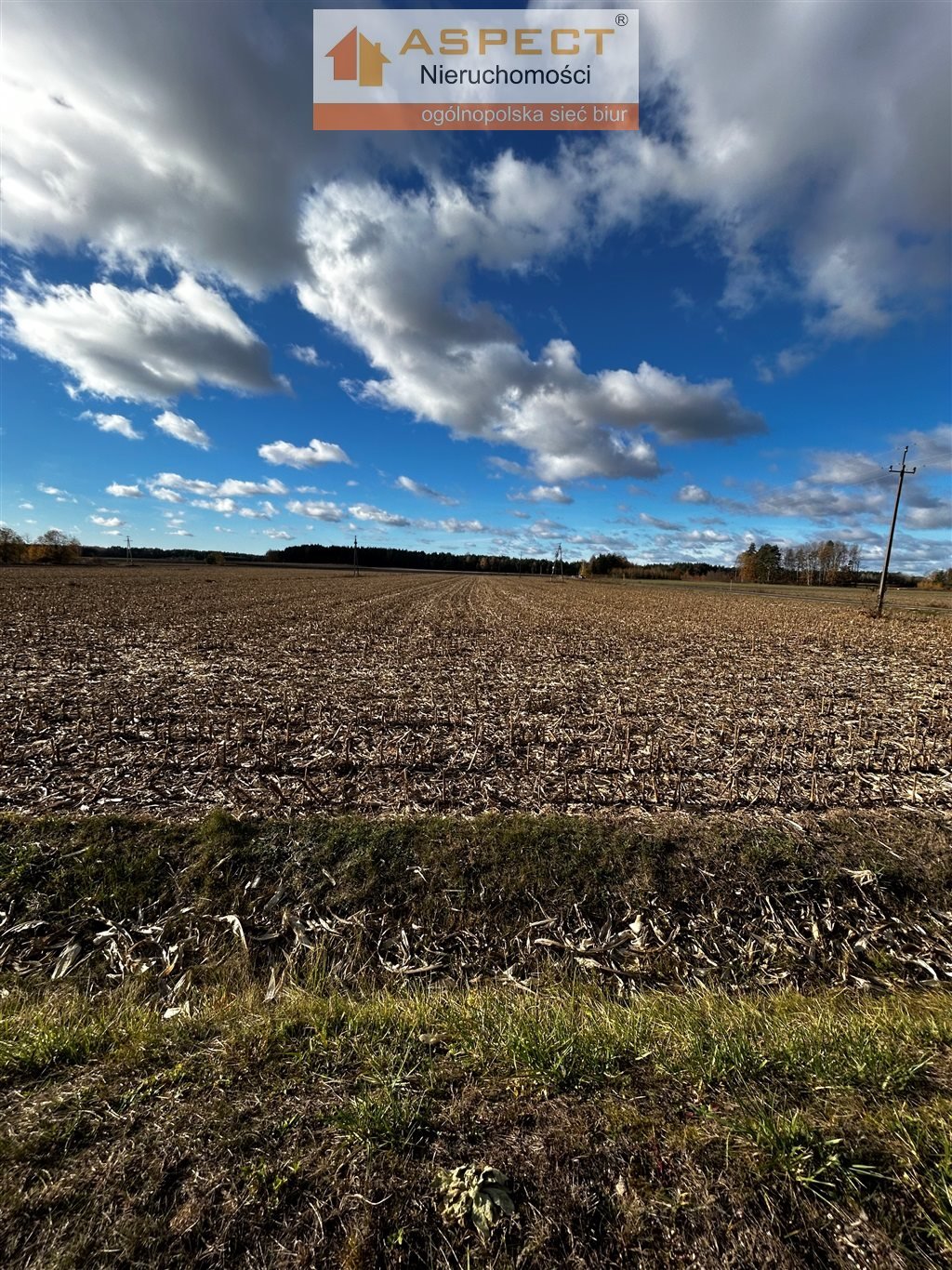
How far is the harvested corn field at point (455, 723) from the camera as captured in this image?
8391 millimetres

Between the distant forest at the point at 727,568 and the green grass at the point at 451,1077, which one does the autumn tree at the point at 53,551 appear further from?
the green grass at the point at 451,1077

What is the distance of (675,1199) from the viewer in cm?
277

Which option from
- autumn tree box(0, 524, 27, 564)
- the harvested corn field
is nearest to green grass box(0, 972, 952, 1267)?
the harvested corn field

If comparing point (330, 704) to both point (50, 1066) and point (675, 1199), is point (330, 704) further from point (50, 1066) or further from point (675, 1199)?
point (675, 1199)

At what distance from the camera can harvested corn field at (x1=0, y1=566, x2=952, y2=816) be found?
8391 millimetres

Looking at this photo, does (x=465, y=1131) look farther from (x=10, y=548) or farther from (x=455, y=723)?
(x=10, y=548)

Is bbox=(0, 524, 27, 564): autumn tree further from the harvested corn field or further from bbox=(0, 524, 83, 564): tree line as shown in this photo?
the harvested corn field

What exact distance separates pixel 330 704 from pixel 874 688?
17.0m

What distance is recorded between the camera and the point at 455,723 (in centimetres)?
1190

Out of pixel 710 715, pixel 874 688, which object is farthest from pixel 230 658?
pixel 874 688

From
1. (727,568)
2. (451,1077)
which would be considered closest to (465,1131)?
(451,1077)

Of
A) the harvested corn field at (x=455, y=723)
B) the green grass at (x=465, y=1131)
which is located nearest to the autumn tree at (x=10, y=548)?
the harvested corn field at (x=455, y=723)

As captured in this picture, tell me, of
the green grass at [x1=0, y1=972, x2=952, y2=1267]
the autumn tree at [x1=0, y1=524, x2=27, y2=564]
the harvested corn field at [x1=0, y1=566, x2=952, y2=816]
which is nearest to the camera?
the green grass at [x1=0, y1=972, x2=952, y2=1267]

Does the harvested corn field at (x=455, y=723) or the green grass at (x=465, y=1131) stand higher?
the green grass at (x=465, y=1131)
